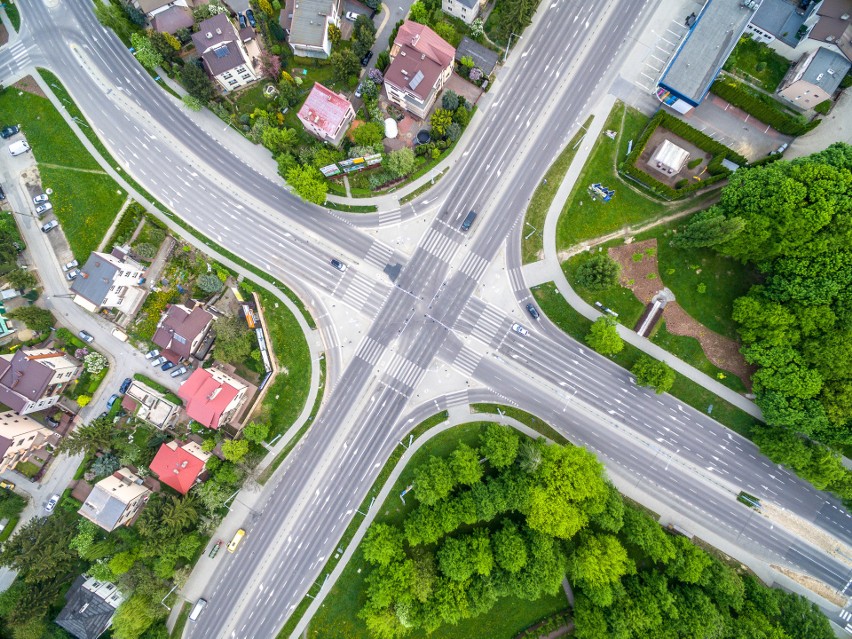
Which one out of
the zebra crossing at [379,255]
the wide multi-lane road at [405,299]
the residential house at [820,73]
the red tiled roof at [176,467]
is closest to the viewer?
the residential house at [820,73]

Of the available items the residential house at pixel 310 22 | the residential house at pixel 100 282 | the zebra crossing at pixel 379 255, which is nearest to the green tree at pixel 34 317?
the residential house at pixel 100 282

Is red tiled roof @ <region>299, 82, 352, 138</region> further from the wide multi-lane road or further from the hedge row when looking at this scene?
the hedge row

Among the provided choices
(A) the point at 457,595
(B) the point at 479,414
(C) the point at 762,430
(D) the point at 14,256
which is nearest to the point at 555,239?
(B) the point at 479,414

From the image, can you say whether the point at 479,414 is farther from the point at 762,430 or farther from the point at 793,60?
the point at 793,60

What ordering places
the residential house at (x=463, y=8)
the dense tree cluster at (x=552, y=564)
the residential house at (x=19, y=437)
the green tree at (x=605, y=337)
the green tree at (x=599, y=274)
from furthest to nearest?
the residential house at (x=463, y=8), the green tree at (x=605, y=337), the residential house at (x=19, y=437), the green tree at (x=599, y=274), the dense tree cluster at (x=552, y=564)

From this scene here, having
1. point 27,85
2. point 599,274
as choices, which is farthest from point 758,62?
point 27,85

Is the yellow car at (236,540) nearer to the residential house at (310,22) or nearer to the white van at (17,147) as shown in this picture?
the white van at (17,147)

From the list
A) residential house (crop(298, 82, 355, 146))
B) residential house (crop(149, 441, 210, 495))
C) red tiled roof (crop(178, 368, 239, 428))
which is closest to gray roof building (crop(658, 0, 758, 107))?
residential house (crop(298, 82, 355, 146))
